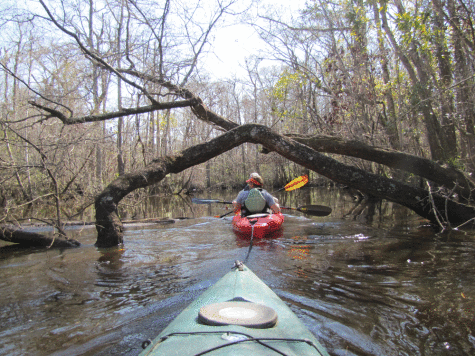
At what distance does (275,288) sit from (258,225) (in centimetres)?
254

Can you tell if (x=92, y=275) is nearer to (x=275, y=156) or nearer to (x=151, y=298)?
(x=151, y=298)

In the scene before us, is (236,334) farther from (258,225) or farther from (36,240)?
(36,240)

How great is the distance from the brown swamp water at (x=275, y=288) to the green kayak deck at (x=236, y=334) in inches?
27.8

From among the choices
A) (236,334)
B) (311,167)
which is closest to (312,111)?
(311,167)

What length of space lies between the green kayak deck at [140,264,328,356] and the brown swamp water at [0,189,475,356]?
0.71m

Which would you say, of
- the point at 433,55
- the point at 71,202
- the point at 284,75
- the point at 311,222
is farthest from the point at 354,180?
the point at 71,202

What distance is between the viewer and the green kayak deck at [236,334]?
1.42m

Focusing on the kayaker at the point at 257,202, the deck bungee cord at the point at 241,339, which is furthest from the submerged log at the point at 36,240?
the deck bungee cord at the point at 241,339

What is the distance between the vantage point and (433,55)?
8.06 metres

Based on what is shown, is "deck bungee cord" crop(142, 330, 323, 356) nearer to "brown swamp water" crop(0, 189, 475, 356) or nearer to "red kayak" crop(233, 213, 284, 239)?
"brown swamp water" crop(0, 189, 475, 356)

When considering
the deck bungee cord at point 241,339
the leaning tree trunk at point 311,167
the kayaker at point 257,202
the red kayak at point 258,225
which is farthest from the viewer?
the kayaker at point 257,202

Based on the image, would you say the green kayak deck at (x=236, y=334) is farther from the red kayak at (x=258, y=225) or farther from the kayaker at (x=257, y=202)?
the kayaker at (x=257, y=202)

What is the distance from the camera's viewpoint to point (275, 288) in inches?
131

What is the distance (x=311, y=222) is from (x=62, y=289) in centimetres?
567
